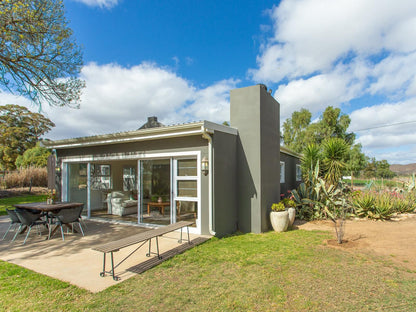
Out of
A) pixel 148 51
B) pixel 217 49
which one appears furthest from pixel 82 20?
pixel 217 49

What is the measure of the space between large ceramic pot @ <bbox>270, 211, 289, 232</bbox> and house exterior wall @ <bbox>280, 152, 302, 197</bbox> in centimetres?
357

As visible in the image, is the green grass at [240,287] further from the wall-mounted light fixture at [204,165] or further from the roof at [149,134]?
the roof at [149,134]

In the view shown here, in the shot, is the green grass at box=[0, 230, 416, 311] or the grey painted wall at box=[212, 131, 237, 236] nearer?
the green grass at box=[0, 230, 416, 311]

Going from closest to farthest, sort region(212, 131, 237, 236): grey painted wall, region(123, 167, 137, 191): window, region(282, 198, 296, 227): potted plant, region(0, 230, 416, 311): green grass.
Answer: region(0, 230, 416, 311): green grass
region(212, 131, 237, 236): grey painted wall
region(282, 198, 296, 227): potted plant
region(123, 167, 137, 191): window

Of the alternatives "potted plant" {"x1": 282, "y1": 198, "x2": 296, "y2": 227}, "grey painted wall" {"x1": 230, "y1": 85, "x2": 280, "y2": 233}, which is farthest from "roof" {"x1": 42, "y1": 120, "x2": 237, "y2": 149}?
"potted plant" {"x1": 282, "y1": 198, "x2": 296, "y2": 227}

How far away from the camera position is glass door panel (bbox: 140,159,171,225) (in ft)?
23.3

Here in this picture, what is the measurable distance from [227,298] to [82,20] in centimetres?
1010

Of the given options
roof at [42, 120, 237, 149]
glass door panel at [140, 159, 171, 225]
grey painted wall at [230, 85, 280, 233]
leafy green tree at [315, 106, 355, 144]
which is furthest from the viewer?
leafy green tree at [315, 106, 355, 144]

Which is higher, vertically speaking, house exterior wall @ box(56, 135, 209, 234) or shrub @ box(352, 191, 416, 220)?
house exterior wall @ box(56, 135, 209, 234)

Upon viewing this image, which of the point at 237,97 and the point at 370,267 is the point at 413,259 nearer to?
the point at 370,267

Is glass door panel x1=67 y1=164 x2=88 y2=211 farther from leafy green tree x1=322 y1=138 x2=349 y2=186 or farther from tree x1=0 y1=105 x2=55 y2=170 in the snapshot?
tree x1=0 y1=105 x2=55 y2=170

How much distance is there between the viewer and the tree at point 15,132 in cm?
2689

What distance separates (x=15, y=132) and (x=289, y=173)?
31.5 metres

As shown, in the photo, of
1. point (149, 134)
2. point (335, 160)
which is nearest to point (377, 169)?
point (335, 160)
